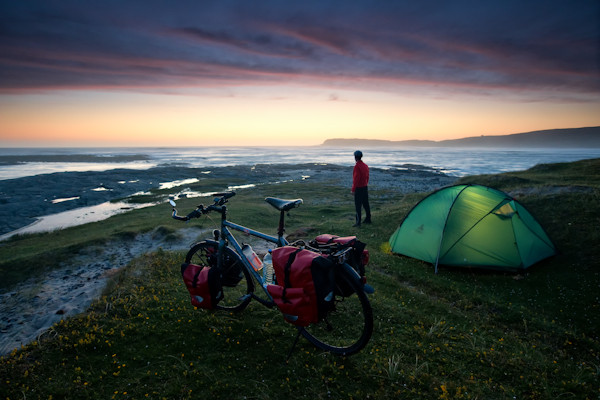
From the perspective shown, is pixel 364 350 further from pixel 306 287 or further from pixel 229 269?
pixel 229 269

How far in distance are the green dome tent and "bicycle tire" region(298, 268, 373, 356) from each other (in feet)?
15.8

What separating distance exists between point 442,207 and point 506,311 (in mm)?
4206

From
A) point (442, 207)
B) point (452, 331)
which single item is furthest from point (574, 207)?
point (452, 331)

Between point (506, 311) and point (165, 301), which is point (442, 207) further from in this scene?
point (165, 301)

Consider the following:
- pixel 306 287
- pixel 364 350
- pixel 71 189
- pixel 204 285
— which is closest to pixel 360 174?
pixel 364 350

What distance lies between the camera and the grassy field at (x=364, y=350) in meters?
4.47

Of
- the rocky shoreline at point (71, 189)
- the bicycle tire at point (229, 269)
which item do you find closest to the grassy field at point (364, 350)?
the bicycle tire at point (229, 269)

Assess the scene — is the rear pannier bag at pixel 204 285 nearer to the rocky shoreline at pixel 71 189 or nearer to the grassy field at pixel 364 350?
the grassy field at pixel 364 350

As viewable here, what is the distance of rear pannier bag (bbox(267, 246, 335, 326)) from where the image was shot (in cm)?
439

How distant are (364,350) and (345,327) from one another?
2.76 ft

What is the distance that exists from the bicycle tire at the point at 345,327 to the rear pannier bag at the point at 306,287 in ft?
0.89

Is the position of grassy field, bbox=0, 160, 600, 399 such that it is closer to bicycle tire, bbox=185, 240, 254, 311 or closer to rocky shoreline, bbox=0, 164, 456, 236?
bicycle tire, bbox=185, 240, 254, 311

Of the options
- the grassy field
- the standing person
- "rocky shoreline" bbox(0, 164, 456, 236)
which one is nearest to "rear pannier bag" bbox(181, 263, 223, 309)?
the grassy field

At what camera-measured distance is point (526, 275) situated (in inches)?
384
